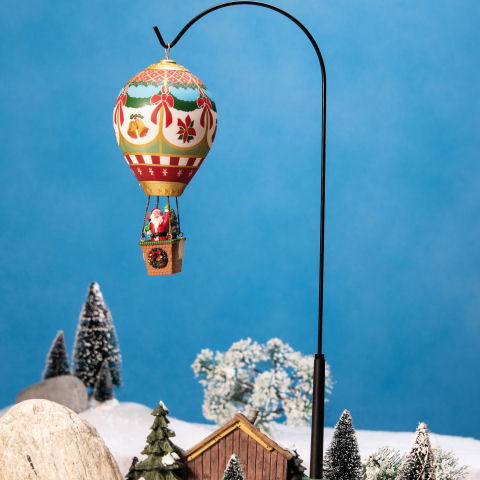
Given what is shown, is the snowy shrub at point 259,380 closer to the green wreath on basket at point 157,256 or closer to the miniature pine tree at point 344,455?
the miniature pine tree at point 344,455

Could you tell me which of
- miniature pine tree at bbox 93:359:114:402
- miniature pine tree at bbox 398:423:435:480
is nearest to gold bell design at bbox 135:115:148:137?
miniature pine tree at bbox 398:423:435:480

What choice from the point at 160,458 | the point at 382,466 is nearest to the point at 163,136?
the point at 160,458

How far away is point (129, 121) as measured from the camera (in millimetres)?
5504

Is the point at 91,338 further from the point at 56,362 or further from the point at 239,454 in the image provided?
the point at 239,454

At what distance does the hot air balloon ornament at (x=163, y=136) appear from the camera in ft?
17.9

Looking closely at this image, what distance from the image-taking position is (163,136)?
5.48m

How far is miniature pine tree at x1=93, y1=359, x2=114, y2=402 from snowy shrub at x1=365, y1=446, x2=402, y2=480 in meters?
5.22

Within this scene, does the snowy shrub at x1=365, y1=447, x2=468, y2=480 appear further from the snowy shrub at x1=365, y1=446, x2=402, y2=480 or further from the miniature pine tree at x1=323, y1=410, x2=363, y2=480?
the miniature pine tree at x1=323, y1=410, x2=363, y2=480

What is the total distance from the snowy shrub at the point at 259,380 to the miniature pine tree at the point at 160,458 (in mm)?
4305

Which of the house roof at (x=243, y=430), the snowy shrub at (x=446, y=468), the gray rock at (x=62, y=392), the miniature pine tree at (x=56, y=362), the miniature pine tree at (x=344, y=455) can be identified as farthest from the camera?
the miniature pine tree at (x=56, y=362)

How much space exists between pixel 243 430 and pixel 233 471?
0.32 m

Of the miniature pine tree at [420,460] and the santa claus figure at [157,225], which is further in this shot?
the miniature pine tree at [420,460]

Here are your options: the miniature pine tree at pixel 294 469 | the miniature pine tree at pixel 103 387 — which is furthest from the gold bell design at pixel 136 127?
the miniature pine tree at pixel 103 387

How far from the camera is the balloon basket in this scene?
5.73 m
